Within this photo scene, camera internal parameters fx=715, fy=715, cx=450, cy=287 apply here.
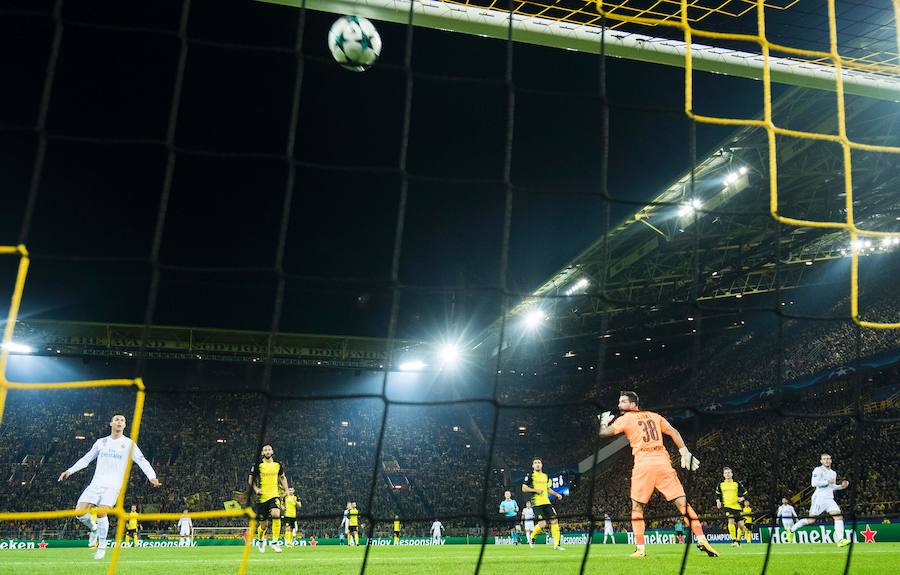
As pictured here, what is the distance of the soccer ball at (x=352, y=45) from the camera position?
478 centimetres

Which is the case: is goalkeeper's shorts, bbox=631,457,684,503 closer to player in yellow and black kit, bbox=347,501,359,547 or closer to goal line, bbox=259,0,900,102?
goal line, bbox=259,0,900,102

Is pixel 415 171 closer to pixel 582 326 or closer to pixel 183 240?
pixel 183 240

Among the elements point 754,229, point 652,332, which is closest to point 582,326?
point 652,332

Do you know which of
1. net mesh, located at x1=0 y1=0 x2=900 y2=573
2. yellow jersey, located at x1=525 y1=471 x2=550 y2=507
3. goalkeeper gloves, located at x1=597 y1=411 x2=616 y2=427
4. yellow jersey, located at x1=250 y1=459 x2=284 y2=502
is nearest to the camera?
net mesh, located at x1=0 y1=0 x2=900 y2=573

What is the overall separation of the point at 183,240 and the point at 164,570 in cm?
1364

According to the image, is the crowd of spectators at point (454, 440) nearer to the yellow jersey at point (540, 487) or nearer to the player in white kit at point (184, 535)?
the player in white kit at point (184, 535)

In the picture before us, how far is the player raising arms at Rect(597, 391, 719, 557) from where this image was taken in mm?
6832

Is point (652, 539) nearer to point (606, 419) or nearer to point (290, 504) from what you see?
point (290, 504)

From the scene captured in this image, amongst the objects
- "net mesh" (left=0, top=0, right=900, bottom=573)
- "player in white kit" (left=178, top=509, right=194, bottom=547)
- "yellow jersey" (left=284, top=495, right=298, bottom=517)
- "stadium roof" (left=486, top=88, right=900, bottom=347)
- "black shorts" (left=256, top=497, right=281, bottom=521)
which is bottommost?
"player in white kit" (left=178, top=509, right=194, bottom=547)

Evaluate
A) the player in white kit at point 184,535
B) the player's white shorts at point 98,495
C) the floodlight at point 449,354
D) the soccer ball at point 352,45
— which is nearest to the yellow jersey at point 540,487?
the player's white shorts at point 98,495

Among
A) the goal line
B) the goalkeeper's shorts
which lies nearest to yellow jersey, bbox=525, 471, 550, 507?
the goalkeeper's shorts

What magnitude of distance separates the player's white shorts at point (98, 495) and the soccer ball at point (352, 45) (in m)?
5.65

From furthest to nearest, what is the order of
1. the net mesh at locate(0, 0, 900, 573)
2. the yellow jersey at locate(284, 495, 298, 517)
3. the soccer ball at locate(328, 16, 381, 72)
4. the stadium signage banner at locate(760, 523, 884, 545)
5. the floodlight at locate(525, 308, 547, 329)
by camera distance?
1. the floodlight at locate(525, 308, 547, 329)
2. the stadium signage banner at locate(760, 523, 884, 545)
3. the yellow jersey at locate(284, 495, 298, 517)
4. the soccer ball at locate(328, 16, 381, 72)
5. the net mesh at locate(0, 0, 900, 573)

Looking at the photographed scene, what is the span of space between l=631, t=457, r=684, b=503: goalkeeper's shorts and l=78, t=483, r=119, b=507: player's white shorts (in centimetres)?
568
